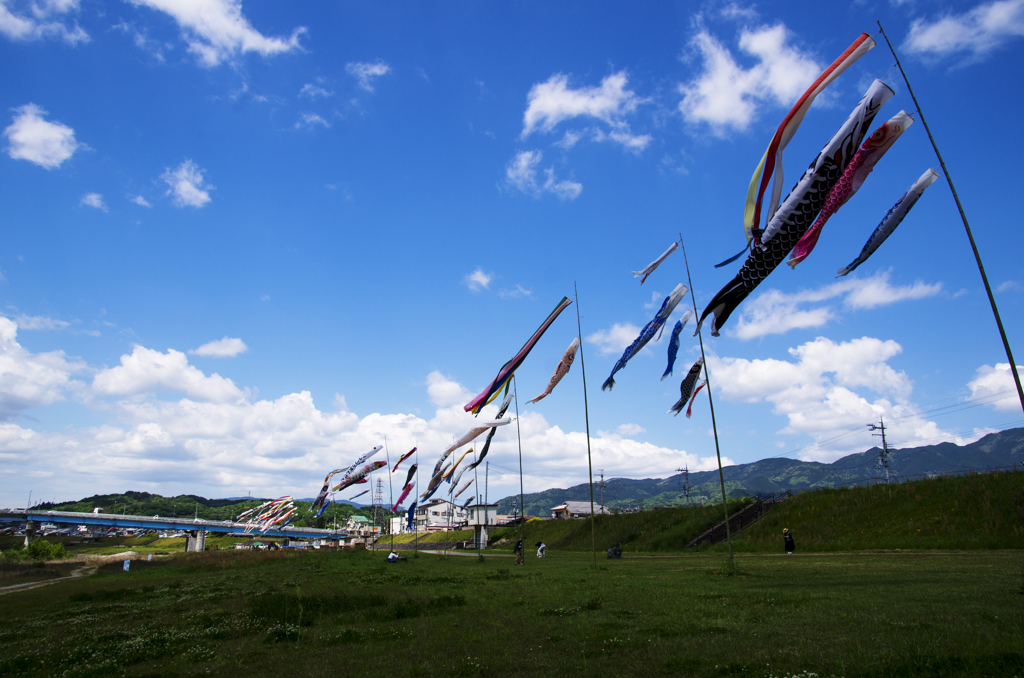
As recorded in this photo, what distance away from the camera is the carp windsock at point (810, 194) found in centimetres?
1234

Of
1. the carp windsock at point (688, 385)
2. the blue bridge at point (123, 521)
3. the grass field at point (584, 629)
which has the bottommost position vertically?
the grass field at point (584, 629)

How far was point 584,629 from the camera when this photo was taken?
11906 mm

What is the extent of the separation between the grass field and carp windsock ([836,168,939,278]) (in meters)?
7.89

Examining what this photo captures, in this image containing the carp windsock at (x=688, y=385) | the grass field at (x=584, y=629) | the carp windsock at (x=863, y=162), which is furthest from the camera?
the carp windsock at (x=688, y=385)

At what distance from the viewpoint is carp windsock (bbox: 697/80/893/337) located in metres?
12.3

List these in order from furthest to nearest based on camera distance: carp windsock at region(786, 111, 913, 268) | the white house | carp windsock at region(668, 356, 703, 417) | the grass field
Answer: the white house < carp windsock at region(668, 356, 703, 417) < carp windsock at region(786, 111, 913, 268) < the grass field

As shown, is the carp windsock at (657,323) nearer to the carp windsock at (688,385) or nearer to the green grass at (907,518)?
the carp windsock at (688,385)

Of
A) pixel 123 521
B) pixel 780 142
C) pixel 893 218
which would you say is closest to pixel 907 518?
pixel 893 218

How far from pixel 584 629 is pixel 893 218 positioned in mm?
12185

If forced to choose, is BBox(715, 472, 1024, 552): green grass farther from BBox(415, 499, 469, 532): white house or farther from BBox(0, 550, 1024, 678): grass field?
BBox(415, 499, 469, 532): white house

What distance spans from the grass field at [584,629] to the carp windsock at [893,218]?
789 centimetres

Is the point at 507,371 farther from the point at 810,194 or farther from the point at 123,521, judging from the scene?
the point at 123,521

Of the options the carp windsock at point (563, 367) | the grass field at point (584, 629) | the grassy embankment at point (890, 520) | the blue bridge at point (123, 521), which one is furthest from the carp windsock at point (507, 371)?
the blue bridge at point (123, 521)

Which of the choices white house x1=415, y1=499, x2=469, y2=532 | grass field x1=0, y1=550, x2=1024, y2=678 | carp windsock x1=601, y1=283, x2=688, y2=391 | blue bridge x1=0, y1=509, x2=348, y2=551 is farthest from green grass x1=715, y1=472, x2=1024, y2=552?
white house x1=415, y1=499, x2=469, y2=532
